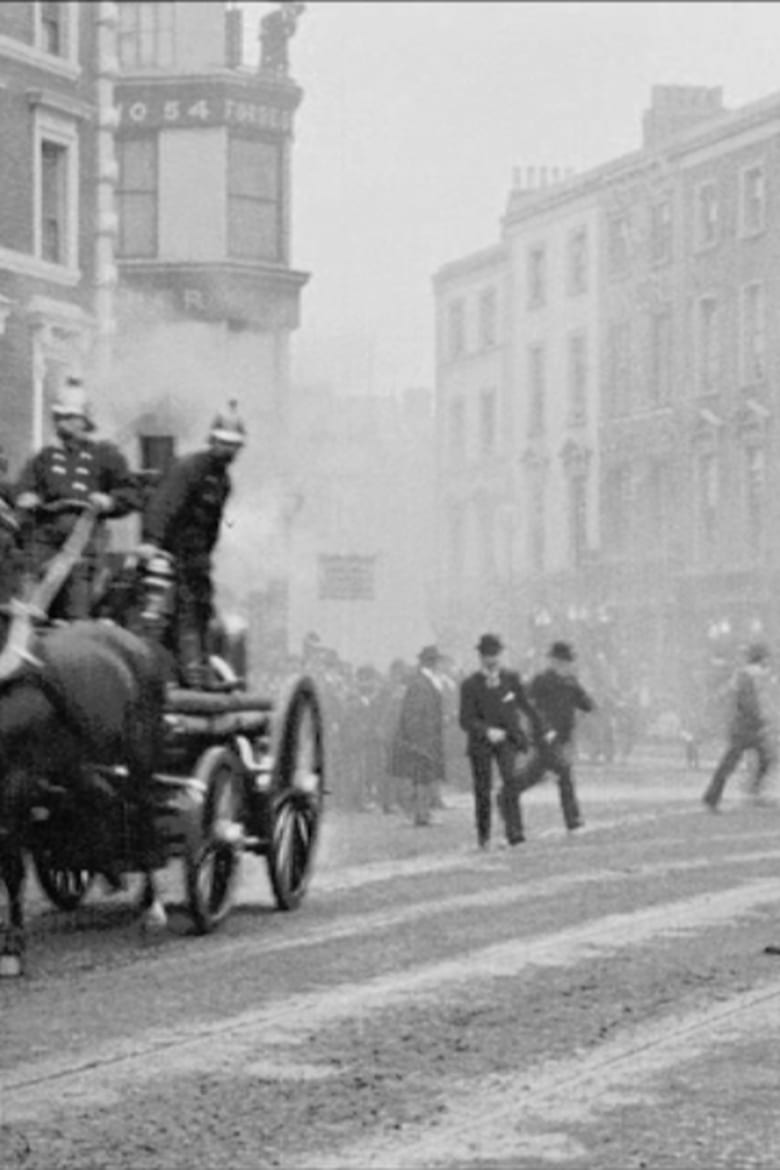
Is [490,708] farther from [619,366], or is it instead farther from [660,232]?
[619,366]

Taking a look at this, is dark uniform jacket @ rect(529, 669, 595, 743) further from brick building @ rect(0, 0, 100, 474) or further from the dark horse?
the dark horse

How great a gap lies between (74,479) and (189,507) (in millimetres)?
701

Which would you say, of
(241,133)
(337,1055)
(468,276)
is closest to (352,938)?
(337,1055)

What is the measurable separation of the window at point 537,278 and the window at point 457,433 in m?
5.51

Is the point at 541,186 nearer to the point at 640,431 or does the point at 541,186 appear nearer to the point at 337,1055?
the point at 640,431

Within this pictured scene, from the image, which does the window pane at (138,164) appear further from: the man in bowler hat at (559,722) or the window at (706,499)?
the window at (706,499)

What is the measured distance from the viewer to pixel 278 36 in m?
28.4

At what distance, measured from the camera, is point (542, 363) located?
6656cm

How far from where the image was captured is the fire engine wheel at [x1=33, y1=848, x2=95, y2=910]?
56.6ft

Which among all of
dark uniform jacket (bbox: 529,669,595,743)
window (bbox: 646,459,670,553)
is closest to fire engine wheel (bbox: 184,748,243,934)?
dark uniform jacket (bbox: 529,669,595,743)

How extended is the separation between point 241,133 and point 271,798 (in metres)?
22.0

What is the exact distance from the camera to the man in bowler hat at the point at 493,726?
24125 mm

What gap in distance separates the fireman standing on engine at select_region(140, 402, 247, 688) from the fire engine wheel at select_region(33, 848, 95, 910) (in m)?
1.47

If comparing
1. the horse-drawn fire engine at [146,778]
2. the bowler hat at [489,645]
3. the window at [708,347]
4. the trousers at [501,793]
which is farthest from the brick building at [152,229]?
the window at [708,347]
